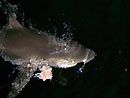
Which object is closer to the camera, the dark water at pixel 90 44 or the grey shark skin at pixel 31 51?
the grey shark skin at pixel 31 51

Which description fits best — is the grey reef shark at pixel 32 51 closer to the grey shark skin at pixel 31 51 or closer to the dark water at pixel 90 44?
the grey shark skin at pixel 31 51

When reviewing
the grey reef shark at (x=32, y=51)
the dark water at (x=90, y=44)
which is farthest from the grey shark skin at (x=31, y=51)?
the dark water at (x=90, y=44)

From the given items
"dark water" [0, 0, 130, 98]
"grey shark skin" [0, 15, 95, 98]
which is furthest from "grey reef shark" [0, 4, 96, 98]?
"dark water" [0, 0, 130, 98]

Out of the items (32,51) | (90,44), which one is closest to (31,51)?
(32,51)

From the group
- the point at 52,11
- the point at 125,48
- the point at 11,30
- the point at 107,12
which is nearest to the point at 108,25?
the point at 107,12

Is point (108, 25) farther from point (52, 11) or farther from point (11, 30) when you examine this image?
point (11, 30)

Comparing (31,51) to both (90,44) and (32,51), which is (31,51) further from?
(90,44)

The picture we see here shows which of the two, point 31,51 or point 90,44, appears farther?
point 90,44

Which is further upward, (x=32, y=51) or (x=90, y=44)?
(x=90, y=44)
